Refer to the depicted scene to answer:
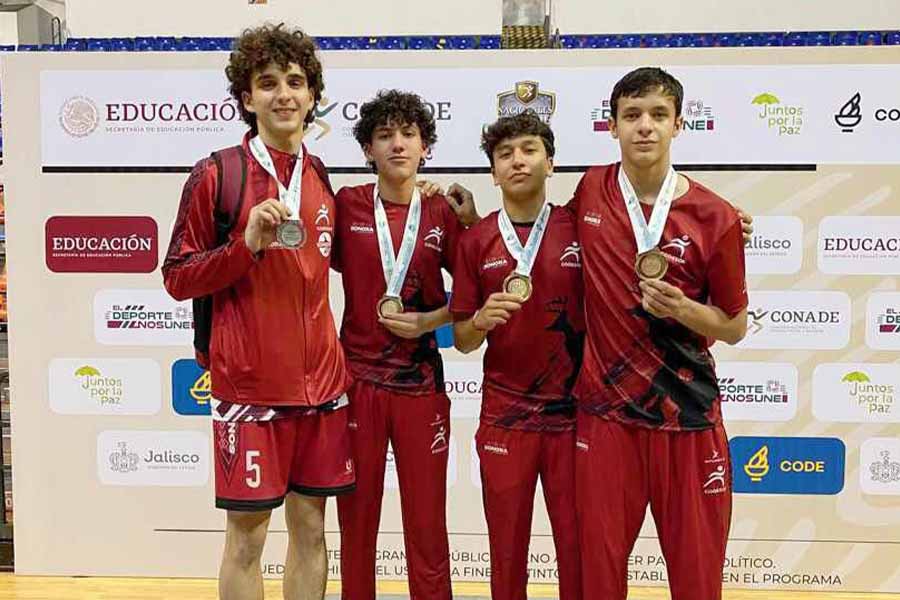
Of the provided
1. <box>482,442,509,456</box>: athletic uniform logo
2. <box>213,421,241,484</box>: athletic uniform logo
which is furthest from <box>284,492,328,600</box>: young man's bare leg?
<box>482,442,509,456</box>: athletic uniform logo

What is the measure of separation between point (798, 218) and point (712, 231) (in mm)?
1505

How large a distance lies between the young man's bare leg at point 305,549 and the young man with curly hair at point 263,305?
78 millimetres

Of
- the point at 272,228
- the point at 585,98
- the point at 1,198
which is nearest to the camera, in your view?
the point at 272,228

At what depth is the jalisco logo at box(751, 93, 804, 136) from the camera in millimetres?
3582

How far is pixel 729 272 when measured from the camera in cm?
234

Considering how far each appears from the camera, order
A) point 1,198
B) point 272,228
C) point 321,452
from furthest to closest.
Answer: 1. point 1,198
2. point 321,452
3. point 272,228

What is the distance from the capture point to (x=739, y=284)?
2367 millimetres

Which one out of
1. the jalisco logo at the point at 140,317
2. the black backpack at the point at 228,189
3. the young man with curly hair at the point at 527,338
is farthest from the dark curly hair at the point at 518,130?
the jalisco logo at the point at 140,317

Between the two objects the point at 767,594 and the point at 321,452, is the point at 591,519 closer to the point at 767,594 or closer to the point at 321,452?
the point at 321,452

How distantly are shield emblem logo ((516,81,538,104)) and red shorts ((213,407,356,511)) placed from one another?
5.44 ft

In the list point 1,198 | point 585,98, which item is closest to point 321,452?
point 585,98

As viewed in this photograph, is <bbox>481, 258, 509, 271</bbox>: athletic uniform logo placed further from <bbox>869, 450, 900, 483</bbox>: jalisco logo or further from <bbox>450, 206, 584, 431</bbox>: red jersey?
<bbox>869, 450, 900, 483</bbox>: jalisco logo

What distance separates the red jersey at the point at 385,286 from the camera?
272 centimetres

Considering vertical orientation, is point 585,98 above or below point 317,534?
above
